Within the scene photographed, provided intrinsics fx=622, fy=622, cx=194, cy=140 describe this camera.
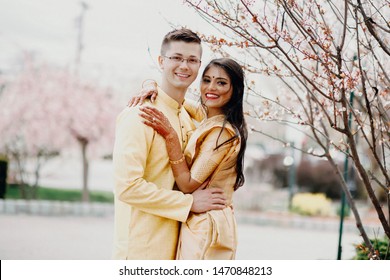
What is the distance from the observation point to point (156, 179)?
239 centimetres

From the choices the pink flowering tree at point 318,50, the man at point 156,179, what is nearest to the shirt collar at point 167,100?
the man at point 156,179

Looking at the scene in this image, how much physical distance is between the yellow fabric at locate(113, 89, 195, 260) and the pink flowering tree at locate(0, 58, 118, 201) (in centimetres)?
682

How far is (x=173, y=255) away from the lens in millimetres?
2428

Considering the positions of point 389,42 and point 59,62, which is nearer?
point 389,42

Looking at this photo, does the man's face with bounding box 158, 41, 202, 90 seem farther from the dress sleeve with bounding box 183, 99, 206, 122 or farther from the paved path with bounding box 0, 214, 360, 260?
the paved path with bounding box 0, 214, 360, 260

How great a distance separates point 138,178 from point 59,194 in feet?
25.8

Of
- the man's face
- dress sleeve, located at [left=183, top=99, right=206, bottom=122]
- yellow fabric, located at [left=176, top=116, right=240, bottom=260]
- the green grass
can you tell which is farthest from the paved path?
the man's face

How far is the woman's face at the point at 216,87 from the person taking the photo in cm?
236

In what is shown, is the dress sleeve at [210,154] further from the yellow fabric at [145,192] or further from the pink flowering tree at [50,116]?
the pink flowering tree at [50,116]

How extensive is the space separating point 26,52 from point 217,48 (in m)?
7.47

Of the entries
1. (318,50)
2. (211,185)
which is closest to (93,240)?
(318,50)

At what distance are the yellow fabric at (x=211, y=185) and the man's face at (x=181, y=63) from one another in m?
0.19
